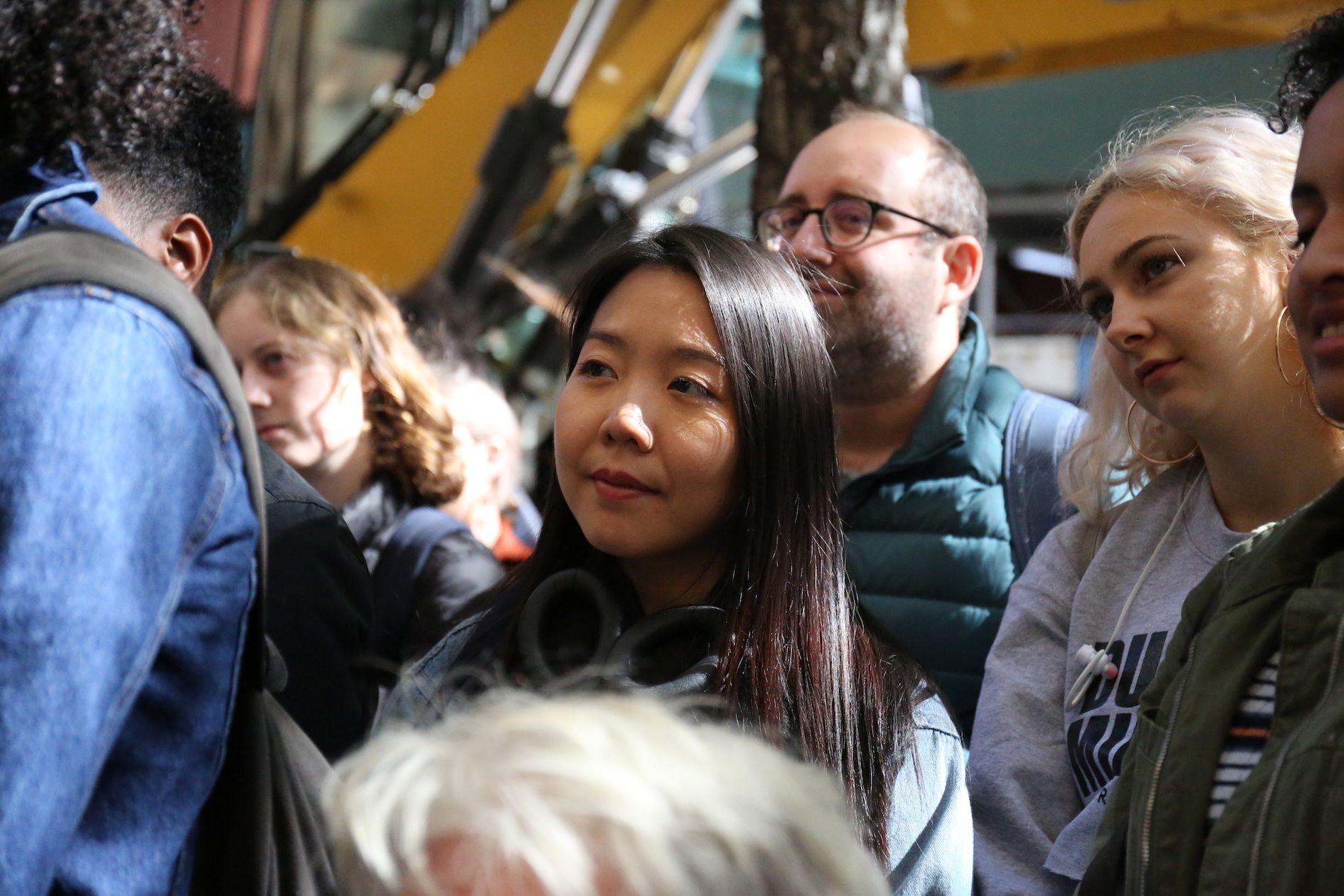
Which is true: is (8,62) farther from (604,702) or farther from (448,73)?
(448,73)

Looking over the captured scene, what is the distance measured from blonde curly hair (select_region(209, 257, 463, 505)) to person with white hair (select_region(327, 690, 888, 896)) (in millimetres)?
2038

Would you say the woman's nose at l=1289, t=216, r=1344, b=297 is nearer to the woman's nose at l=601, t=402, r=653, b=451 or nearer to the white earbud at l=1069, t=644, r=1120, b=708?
the white earbud at l=1069, t=644, r=1120, b=708

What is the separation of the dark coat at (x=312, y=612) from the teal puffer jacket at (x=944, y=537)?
0.87m

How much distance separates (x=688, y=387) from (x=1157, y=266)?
2.44 ft

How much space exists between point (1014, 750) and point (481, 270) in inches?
184

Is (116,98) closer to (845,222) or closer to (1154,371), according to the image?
(1154,371)

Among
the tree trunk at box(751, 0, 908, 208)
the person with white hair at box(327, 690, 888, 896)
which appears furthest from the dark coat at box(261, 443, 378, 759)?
the tree trunk at box(751, 0, 908, 208)

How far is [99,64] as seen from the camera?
1.63 meters

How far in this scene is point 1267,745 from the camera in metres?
1.37

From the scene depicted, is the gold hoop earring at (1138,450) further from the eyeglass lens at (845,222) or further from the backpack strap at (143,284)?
the backpack strap at (143,284)

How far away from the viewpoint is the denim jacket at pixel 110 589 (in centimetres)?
123

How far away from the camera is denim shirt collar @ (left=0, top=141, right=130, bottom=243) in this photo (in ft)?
4.93

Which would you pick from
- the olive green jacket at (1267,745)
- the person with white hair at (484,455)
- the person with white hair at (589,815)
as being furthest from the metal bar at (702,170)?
the person with white hair at (589,815)

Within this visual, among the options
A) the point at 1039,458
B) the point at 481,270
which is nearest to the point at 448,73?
the point at 481,270
